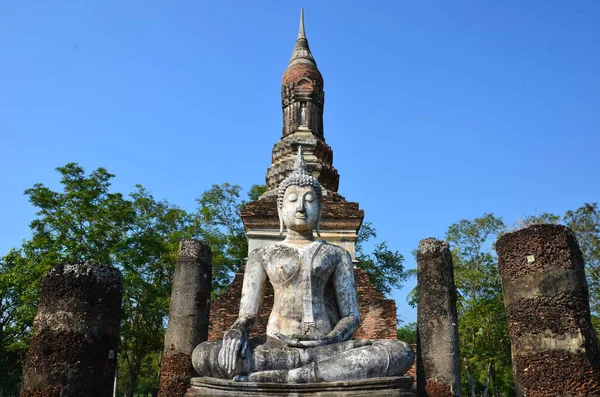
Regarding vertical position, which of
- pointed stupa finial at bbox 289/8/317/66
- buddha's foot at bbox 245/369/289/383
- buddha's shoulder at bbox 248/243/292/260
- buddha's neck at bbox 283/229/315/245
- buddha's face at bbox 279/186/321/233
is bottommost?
buddha's foot at bbox 245/369/289/383

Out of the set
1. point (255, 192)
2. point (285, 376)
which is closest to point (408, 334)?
point (255, 192)

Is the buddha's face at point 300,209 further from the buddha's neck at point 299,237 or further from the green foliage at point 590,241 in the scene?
the green foliage at point 590,241

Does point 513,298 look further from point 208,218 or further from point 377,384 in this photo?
point 208,218

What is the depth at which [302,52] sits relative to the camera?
16672mm

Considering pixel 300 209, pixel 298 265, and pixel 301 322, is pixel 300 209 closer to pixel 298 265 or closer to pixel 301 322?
pixel 298 265

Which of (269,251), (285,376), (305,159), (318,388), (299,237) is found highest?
(305,159)

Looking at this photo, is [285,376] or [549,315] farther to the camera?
[549,315]

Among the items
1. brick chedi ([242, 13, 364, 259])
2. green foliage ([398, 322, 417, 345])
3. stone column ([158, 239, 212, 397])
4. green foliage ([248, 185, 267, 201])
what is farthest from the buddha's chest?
green foliage ([398, 322, 417, 345])

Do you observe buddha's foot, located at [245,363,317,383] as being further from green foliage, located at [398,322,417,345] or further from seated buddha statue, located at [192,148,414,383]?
green foliage, located at [398,322,417,345]

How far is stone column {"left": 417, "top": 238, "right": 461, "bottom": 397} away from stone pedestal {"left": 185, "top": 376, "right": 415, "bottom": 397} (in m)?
1.72

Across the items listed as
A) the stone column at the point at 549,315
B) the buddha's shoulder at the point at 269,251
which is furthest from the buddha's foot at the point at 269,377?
the stone column at the point at 549,315

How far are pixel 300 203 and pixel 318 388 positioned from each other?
240 centimetres

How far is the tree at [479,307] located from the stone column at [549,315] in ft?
49.6

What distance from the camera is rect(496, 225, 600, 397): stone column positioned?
18.1 ft
